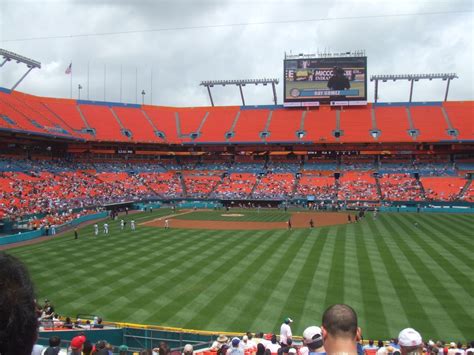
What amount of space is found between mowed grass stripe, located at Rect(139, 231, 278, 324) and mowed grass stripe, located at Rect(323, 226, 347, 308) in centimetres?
550

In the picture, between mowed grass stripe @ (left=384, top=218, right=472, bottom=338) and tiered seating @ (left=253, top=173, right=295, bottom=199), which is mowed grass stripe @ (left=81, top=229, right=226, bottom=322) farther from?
tiered seating @ (left=253, top=173, right=295, bottom=199)

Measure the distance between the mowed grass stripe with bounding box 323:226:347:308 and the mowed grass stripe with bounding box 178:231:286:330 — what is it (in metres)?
4.03

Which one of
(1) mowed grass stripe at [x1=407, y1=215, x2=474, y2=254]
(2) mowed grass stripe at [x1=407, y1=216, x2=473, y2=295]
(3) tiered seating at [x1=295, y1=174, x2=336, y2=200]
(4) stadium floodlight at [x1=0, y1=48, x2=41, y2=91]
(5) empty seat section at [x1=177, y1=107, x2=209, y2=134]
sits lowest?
(2) mowed grass stripe at [x1=407, y1=216, x2=473, y2=295]

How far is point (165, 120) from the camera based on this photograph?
264 feet

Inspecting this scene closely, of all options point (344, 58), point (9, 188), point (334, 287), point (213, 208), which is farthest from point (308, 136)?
point (334, 287)

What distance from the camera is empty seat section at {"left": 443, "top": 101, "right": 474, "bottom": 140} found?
6531cm

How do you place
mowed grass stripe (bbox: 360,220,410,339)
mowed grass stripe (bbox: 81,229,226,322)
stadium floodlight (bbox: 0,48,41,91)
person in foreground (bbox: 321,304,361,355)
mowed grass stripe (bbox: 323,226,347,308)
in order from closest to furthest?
person in foreground (bbox: 321,304,361,355) → mowed grass stripe (bbox: 360,220,410,339) → mowed grass stripe (bbox: 323,226,347,308) → mowed grass stripe (bbox: 81,229,226,322) → stadium floodlight (bbox: 0,48,41,91)

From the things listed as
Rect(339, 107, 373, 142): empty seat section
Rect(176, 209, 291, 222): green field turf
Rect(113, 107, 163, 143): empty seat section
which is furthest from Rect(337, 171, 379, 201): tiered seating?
Rect(113, 107, 163, 143): empty seat section

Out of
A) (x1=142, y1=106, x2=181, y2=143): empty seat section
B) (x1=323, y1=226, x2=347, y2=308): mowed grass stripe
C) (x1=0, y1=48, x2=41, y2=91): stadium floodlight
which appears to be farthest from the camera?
(x1=142, y1=106, x2=181, y2=143): empty seat section

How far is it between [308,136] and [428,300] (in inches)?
2180

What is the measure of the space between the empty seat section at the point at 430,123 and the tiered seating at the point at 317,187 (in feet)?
59.2

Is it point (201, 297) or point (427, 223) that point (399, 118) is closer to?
point (427, 223)

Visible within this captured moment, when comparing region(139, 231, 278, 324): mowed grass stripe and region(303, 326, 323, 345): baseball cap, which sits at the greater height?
region(303, 326, 323, 345): baseball cap

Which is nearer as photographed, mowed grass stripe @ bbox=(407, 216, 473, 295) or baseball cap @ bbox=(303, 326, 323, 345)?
baseball cap @ bbox=(303, 326, 323, 345)
